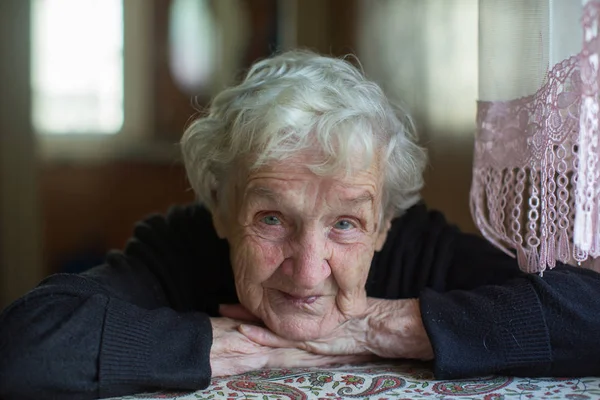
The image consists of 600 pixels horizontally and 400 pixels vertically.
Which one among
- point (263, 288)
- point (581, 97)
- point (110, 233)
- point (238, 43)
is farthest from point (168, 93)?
point (581, 97)

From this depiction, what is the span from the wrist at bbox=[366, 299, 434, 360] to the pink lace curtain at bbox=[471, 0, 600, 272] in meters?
0.21

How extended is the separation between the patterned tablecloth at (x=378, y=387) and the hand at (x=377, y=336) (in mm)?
53

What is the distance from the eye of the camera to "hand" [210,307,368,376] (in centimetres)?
134

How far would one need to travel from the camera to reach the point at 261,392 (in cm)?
121

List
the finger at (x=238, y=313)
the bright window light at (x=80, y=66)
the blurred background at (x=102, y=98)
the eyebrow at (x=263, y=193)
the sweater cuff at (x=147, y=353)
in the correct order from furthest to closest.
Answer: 1. the bright window light at (x=80, y=66)
2. the blurred background at (x=102, y=98)
3. the finger at (x=238, y=313)
4. the eyebrow at (x=263, y=193)
5. the sweater cuff at (x=147, y=353)

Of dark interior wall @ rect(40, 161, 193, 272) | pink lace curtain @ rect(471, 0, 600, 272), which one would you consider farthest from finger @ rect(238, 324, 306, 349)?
dark interior wall @ rect(40, 161, 193, 272)

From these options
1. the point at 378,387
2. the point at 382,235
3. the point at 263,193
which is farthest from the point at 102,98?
the point at 378,387

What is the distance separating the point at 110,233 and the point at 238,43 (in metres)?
1.40

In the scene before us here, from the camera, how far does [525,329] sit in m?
1.26

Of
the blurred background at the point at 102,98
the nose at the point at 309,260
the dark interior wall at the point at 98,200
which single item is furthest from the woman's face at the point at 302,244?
the dark interior wall at the point at 98,200

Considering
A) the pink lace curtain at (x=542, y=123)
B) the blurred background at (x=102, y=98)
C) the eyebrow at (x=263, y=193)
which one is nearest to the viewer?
the pink lace curtain at (x=542, y=123)

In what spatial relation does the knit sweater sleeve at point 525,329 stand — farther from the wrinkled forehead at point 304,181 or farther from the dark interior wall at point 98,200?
the dark interior wall at point 98,200

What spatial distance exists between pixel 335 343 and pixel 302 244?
0.23 meters

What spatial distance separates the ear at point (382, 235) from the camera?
5.05 feet
